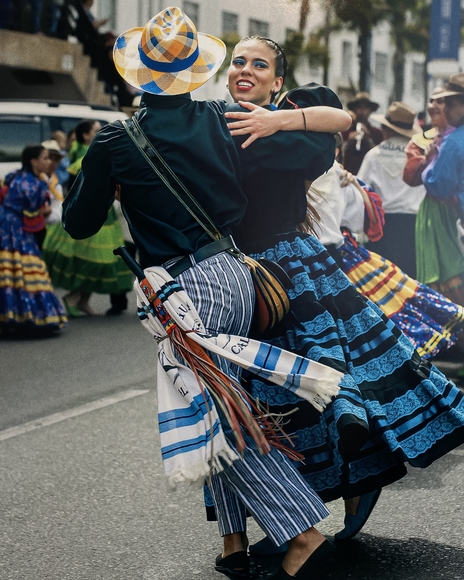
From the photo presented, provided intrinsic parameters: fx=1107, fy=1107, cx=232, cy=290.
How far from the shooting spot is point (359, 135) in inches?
467

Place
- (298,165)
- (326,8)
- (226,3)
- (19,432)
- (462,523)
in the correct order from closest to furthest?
(298,165) → (462,523) → (19,432) → (326,8) → (226,3)

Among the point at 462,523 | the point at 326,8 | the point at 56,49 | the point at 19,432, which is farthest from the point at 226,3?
the point at 462,523

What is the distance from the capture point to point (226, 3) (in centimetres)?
2158

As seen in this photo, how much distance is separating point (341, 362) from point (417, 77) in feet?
97.7

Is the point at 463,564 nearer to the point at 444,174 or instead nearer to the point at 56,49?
the point at 444,174

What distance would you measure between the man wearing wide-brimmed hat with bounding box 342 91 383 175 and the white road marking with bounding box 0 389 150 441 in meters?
5.30

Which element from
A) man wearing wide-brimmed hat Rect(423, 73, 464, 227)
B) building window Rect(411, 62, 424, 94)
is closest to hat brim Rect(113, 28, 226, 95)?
man wearing wide-brimmed hat Rect(423, 73, 464, 227)

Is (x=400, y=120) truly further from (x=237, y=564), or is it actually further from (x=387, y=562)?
(x=237, y=564)

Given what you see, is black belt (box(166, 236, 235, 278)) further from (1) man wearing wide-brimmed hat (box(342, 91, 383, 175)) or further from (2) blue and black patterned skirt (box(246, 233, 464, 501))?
(1) man wearing wide-brimmed hat (box(342, 91, 383, 175))

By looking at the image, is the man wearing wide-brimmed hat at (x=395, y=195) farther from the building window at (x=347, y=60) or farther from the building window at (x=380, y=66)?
the building window at (x=380, y=66)

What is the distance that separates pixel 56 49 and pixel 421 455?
19.4 meters

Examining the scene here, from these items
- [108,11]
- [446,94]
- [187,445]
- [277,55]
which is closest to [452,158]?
[446,94]

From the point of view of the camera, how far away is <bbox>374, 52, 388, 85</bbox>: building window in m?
26.8

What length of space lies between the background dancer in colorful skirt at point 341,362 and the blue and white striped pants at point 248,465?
0.19m
